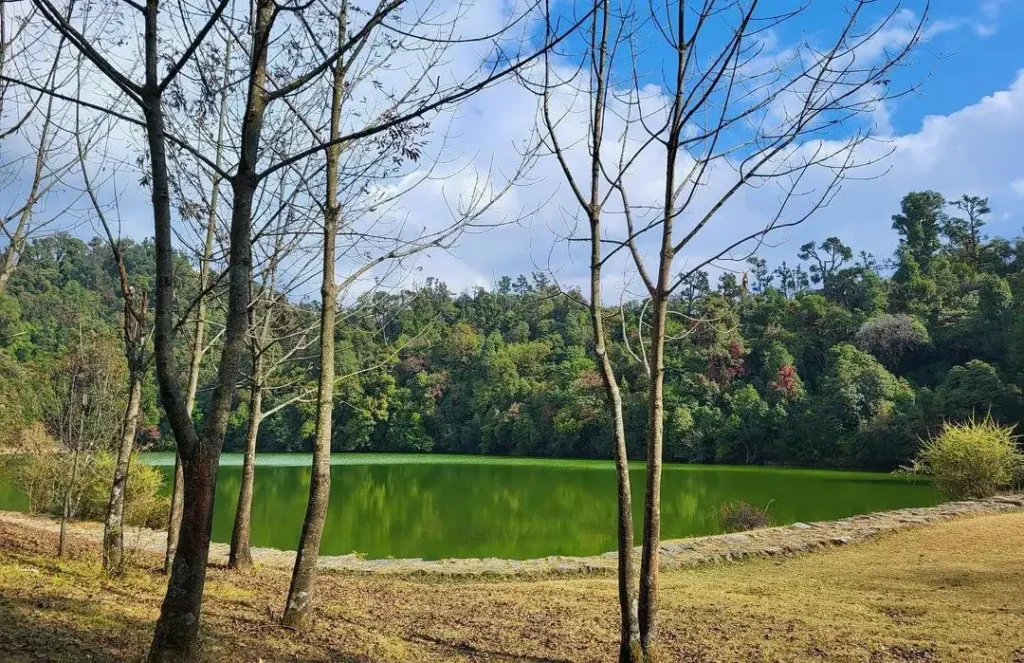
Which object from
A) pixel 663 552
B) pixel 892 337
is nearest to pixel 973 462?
pixel 663 552

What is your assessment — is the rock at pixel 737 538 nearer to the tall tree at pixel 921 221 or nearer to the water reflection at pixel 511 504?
the water reflection at pixel 511 504

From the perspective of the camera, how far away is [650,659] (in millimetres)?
3842

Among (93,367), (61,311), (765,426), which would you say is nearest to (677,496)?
(765,426)

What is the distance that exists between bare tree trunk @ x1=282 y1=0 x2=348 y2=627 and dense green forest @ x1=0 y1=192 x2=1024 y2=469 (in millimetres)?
9246

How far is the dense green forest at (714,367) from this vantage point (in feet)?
84.0

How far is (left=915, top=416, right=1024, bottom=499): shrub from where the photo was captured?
13.6 meters

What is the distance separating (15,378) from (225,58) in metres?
12.4

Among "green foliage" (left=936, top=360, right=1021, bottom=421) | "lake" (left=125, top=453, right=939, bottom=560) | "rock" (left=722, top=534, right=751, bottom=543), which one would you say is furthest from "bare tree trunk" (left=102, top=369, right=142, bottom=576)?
"green foliage" (left=936, top=360, right=1021, bottom=421)

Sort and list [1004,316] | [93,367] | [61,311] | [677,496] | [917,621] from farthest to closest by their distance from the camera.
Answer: [61,311] → [1004,316] → [677,496] → [93,367] → [917,621]

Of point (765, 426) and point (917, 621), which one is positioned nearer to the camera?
point (917, 621)

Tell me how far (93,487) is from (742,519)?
1091cm

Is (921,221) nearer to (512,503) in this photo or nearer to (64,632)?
(512,503)

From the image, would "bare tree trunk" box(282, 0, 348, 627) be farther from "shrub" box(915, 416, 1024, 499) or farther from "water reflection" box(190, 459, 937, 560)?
"shrub" box(915, 416, 1024, 499)

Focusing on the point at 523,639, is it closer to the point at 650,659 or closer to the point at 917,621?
the point at 650,659
